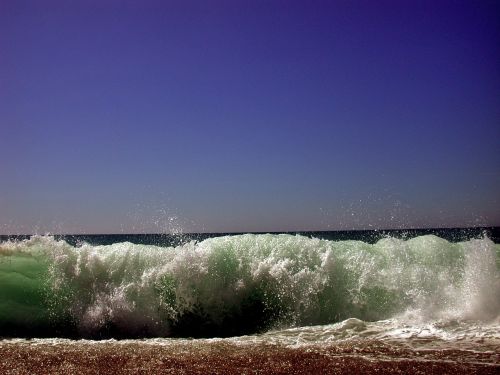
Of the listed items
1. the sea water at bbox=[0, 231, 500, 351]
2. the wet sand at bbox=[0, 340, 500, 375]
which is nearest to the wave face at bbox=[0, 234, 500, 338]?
the sea water at bbox=[0, 231, 500, 351]

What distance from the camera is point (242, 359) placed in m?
4.21

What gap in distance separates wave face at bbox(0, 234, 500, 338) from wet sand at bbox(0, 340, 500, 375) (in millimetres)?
1532

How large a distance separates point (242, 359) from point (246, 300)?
2973mm

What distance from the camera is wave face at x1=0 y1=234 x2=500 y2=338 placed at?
6465 millimetres

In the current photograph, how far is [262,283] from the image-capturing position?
736 cm

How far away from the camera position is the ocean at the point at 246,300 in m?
4.77

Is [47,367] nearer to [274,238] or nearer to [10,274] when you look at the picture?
[10,274]

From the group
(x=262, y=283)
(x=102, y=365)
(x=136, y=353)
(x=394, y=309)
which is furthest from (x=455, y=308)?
(x=102, y=365)

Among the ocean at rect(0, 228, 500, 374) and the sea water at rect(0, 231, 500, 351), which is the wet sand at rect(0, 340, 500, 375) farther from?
the sea water at rect(0, 231, 500, 351)

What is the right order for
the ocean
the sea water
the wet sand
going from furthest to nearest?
the sea water, the ocean, the wet sand

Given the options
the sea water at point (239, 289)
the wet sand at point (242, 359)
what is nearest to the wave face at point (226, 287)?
the sea water at point (239, 289)

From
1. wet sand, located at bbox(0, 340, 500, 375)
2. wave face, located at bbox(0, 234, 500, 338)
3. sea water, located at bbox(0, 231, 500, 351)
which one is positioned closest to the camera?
wet sand, located at bbox(0, 340, 500, 375)

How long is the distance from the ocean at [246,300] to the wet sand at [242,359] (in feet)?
0.13

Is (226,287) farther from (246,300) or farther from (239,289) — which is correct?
(246,300)
